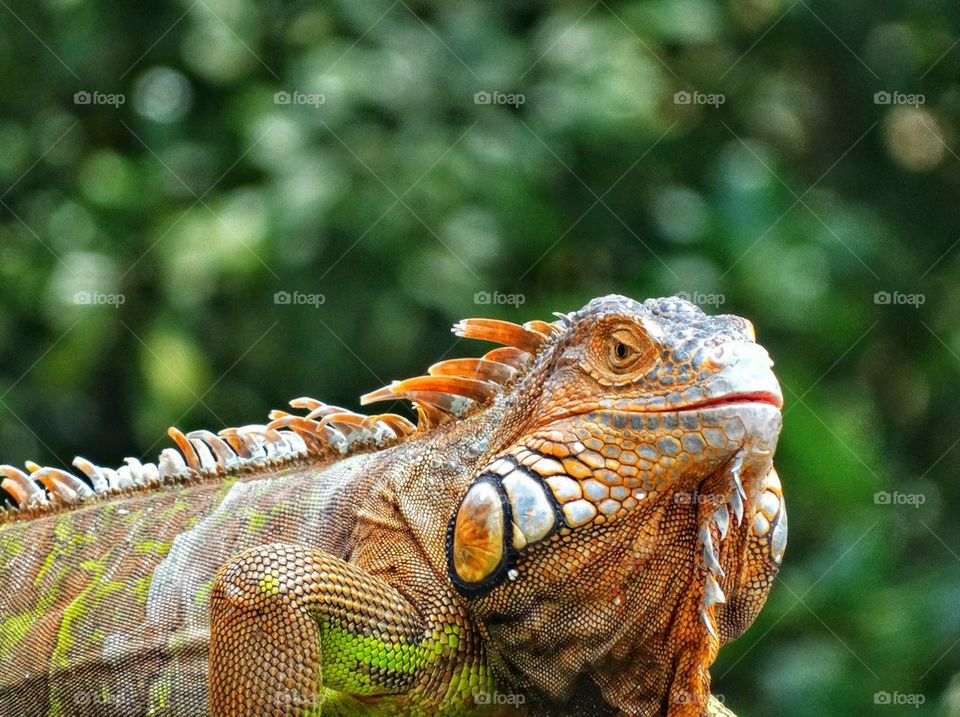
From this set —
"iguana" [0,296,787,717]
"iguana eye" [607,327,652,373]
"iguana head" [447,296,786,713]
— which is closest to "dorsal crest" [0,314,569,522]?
"iguana" [0,296,787,717]

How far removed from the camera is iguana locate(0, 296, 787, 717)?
10.1 feet

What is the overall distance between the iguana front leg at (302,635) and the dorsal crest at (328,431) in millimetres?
624

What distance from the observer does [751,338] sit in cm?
325

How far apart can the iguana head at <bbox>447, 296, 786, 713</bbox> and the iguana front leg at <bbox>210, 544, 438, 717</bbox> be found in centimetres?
21

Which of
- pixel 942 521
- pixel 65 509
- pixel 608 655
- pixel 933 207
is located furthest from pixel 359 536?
pixel 933 207

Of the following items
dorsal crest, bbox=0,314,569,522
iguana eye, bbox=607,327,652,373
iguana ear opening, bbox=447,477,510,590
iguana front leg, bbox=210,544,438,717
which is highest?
A: iguana eye, bbox=607,327,652,373

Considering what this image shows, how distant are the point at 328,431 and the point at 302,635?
0.94 m

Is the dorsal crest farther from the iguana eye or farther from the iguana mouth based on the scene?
the iguana mouth

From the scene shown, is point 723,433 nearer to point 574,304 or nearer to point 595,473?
point 595,473

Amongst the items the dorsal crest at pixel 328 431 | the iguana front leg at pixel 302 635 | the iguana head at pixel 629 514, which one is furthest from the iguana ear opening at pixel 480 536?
the dorsal crest at pixel 328 431

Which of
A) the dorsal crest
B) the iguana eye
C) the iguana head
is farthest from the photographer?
the dorsal crest

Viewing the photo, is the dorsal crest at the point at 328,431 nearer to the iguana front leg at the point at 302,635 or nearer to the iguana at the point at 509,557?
the iguana at the point at 509,557

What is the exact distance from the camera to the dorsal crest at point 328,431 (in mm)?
3645

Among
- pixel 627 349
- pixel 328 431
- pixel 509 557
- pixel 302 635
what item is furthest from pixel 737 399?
pixel 328 431
